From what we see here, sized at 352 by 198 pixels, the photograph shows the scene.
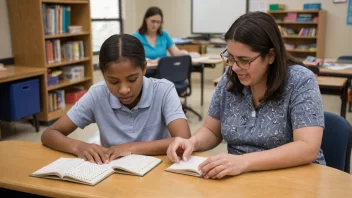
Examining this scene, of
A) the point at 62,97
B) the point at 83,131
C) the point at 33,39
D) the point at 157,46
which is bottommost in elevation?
the point at 83,131

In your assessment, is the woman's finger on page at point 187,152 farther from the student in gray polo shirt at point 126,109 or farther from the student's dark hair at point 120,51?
the student's dark hair at point 120,51

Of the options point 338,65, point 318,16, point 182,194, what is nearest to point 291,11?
point 318,16

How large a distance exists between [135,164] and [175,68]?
2739 mm

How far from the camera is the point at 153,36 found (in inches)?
173

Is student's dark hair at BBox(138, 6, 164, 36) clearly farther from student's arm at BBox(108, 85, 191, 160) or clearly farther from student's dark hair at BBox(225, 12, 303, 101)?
student's dark hair at BBox(225, 12, 303, 101)

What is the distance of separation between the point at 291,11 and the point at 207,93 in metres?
2.00

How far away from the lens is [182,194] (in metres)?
1.08

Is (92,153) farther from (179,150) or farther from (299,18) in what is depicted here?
(299,18)

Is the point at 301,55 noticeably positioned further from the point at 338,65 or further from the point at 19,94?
the point at 19,94

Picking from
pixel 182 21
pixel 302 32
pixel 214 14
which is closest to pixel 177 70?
pixel 302 32

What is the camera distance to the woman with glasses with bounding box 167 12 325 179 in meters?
1.23

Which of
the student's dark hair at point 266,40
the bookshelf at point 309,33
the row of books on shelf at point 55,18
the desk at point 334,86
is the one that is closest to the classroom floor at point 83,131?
the desk at point 334,86

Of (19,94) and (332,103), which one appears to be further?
(332,103)

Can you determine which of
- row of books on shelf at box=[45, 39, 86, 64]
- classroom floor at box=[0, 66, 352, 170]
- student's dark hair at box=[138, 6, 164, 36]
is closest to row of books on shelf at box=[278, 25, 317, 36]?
classroom floor at box=[0, 66, 352, 170]
